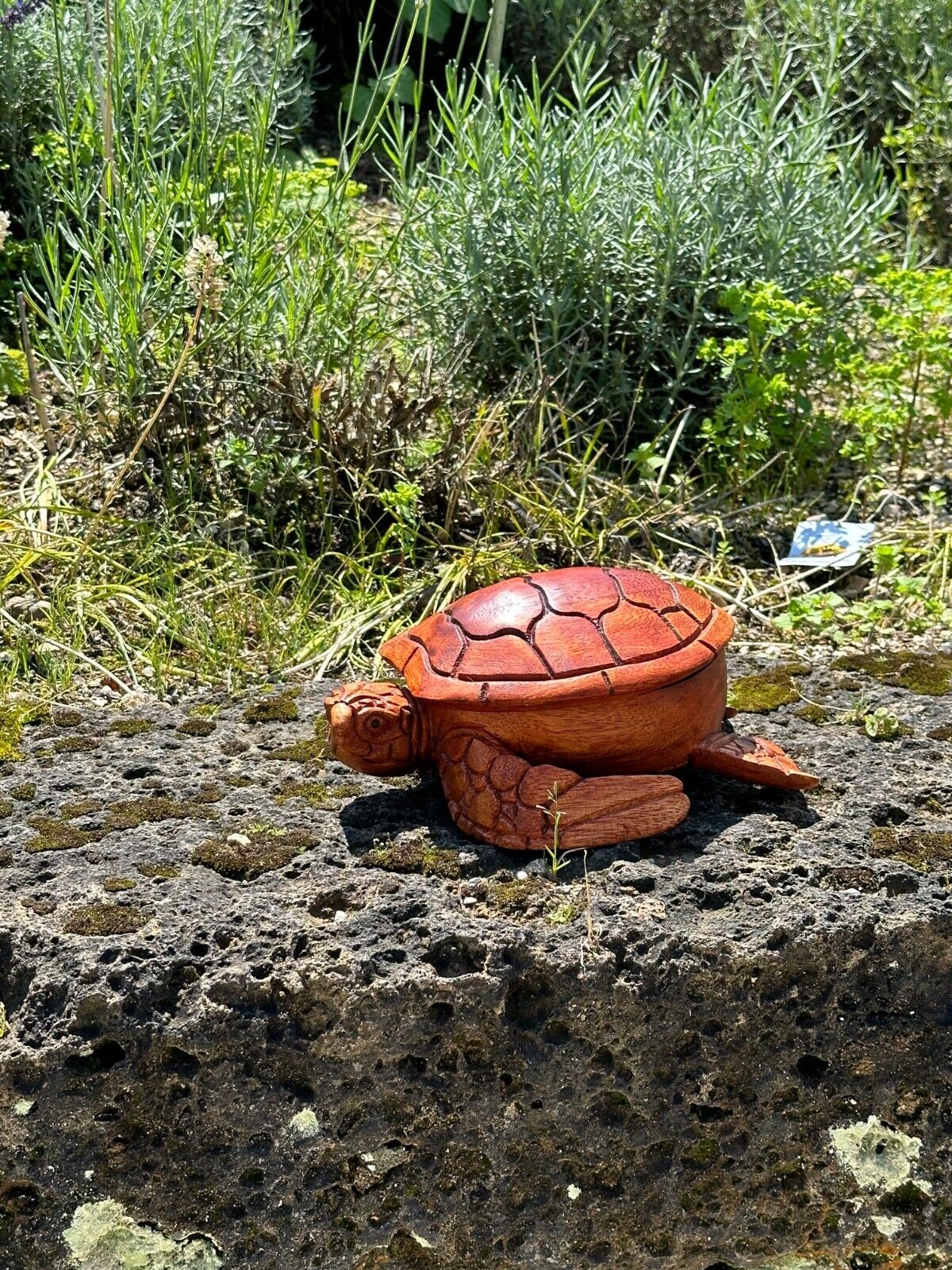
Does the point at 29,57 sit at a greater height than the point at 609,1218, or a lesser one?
greater

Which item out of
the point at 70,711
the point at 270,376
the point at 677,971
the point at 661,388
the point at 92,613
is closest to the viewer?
the point at 677,971

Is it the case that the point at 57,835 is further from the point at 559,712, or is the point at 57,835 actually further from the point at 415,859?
the point at 559,712

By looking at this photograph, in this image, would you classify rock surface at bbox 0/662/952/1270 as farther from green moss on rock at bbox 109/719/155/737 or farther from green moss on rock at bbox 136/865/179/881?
green moss on rock at bbox 109/719/155/737

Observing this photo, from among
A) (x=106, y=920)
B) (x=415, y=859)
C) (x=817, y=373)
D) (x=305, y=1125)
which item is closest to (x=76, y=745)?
(x=106, y=920)

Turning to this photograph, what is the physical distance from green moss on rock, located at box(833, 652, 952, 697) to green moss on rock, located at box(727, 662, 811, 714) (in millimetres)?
119

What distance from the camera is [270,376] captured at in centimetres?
426

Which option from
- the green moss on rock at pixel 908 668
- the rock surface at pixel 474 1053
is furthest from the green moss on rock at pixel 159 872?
the green moss on rock at pixel 908 668

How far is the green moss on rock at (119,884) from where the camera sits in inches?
91.2

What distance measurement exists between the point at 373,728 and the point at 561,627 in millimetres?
367

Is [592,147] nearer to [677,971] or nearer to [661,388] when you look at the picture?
[661,388]

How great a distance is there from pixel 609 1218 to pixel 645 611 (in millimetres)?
974

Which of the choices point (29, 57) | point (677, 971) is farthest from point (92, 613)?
point (29, 57)

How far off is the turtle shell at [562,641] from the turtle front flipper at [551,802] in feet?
0.38

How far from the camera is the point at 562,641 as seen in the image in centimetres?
233
